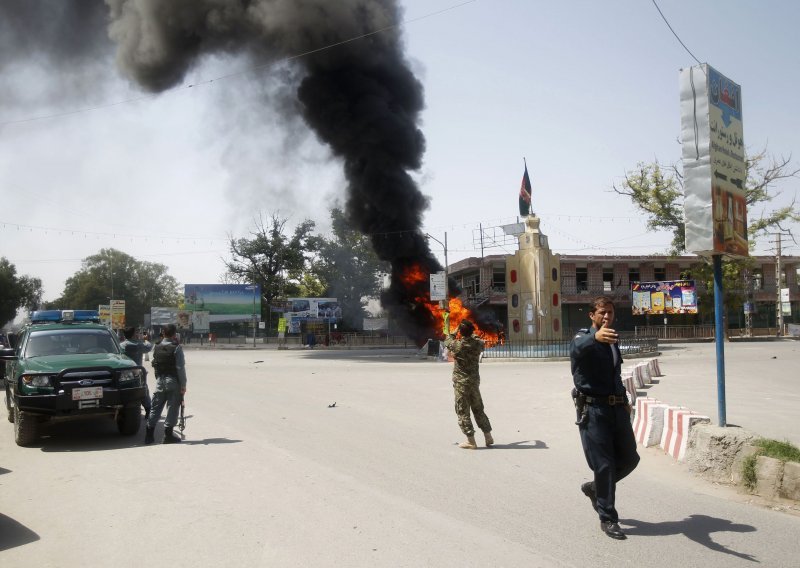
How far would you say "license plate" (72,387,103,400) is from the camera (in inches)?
316

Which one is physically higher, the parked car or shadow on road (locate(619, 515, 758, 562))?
the parked car

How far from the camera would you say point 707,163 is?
23.5ft

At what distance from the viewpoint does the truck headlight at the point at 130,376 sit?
8.45m

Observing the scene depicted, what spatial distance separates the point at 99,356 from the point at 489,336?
2550 cm

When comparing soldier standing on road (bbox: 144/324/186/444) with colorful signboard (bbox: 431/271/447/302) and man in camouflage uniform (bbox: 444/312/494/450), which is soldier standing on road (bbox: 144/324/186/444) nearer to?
man in camouflage uniform (bbox: 444/312/494/450)

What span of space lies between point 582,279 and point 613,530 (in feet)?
161

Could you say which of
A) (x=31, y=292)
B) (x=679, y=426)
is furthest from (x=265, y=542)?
(x=31, y=292)

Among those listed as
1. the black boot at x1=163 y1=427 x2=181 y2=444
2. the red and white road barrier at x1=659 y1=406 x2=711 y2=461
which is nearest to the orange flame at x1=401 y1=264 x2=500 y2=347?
the black boot at x1=163 y1=427 x2=181 y2=444

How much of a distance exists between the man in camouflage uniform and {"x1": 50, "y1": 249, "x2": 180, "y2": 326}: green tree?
273 ft

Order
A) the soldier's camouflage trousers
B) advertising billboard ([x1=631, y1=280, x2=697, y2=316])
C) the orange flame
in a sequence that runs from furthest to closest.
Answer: advertising billboard ([x1=631, y1=280, x2=697, y2=316]), the orange flame, the soldier's camouflage trousers

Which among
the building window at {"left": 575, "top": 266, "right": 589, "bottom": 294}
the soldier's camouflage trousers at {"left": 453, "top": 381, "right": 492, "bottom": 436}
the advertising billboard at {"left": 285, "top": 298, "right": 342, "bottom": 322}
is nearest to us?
the soldier's camouflage trousers at {"left": 453, "top": 381, "right": 492, "bottom": 436}

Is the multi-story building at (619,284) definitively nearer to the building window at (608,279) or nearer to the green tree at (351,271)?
the building window at (608,279)

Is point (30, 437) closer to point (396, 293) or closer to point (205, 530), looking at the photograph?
point (205, 530)

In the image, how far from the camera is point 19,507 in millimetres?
5426
